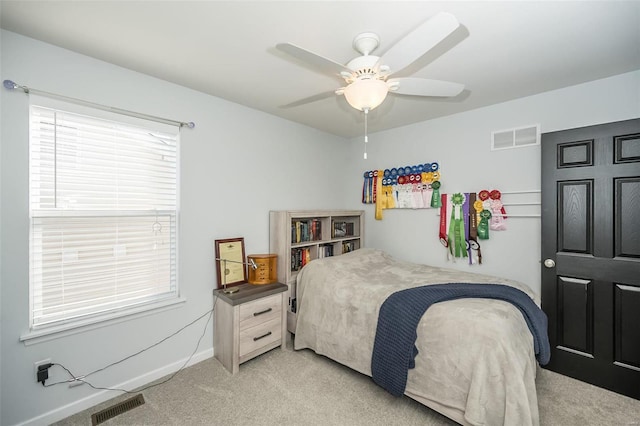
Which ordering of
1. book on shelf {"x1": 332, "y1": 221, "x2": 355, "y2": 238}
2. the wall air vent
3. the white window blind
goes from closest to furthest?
the white window blind, the wall air vent, book on shelf {"x1": 332, "y1": 221, "x2": 355, "y2": 238}

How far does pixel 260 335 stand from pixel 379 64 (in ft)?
7.63

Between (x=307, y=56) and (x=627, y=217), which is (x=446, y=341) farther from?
(x=307, y=56)

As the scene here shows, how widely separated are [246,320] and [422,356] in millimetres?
1428

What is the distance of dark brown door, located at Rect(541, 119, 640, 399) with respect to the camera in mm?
1999

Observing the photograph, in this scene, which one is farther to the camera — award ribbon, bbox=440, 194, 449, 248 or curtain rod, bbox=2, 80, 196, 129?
award ribbon, bbox=440, 194, 449, 248

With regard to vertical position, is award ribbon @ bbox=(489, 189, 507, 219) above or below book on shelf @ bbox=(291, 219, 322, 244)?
above

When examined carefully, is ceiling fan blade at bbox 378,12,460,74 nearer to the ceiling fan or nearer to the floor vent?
the ceiling fan

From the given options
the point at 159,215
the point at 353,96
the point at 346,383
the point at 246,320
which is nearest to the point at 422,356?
the point at 346,383

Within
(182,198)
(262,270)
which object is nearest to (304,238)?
(262,270)

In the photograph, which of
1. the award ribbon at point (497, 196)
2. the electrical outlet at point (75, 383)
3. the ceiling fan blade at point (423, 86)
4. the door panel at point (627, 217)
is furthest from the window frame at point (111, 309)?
the door panel at point (627, 217)

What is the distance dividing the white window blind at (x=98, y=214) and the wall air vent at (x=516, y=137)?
303 cm

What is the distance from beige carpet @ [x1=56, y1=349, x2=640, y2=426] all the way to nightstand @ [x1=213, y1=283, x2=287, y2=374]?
6.2 inches

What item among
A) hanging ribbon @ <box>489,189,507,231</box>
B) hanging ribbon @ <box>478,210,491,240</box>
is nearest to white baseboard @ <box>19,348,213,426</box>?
hanging ribbon @ <box>478,210,491,240</box>

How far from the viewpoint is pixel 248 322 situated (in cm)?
235
